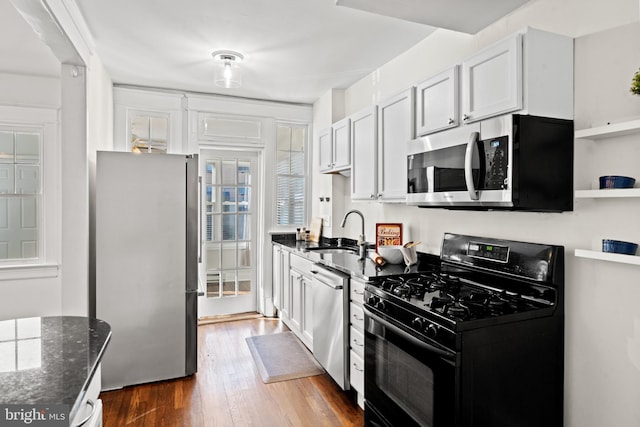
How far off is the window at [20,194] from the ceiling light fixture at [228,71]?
194 centimetres

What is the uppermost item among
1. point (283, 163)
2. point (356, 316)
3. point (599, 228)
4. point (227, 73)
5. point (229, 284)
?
point (227, 73)

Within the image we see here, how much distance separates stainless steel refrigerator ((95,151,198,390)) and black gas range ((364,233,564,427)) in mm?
1599

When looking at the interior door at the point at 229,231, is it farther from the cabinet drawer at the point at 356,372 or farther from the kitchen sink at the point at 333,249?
the cabinet drawer at the point at 356,372

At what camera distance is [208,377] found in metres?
3.04

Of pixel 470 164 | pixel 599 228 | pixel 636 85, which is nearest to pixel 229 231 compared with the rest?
pixel 470 164

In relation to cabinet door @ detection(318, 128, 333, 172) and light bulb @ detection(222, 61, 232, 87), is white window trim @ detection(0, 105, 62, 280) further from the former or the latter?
cabinet door @ detection(318, 128, 333, 172)

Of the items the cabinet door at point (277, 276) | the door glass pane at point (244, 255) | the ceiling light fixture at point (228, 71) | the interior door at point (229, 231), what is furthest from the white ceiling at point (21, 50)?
the cabinet door at point (277, 276)

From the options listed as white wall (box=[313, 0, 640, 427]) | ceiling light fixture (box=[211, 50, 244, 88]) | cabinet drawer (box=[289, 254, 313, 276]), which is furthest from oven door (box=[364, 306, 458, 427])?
ceiling light fixture (box=[211, 50, 244, 88])

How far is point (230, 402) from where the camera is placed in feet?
8.71

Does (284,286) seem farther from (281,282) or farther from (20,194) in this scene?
(20,194)

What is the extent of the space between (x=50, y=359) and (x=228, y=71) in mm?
2709

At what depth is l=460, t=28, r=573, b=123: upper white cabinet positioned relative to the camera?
67.5 inches

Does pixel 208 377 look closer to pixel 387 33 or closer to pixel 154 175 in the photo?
pixel 154 175

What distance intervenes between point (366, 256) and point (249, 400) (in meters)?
1.43
